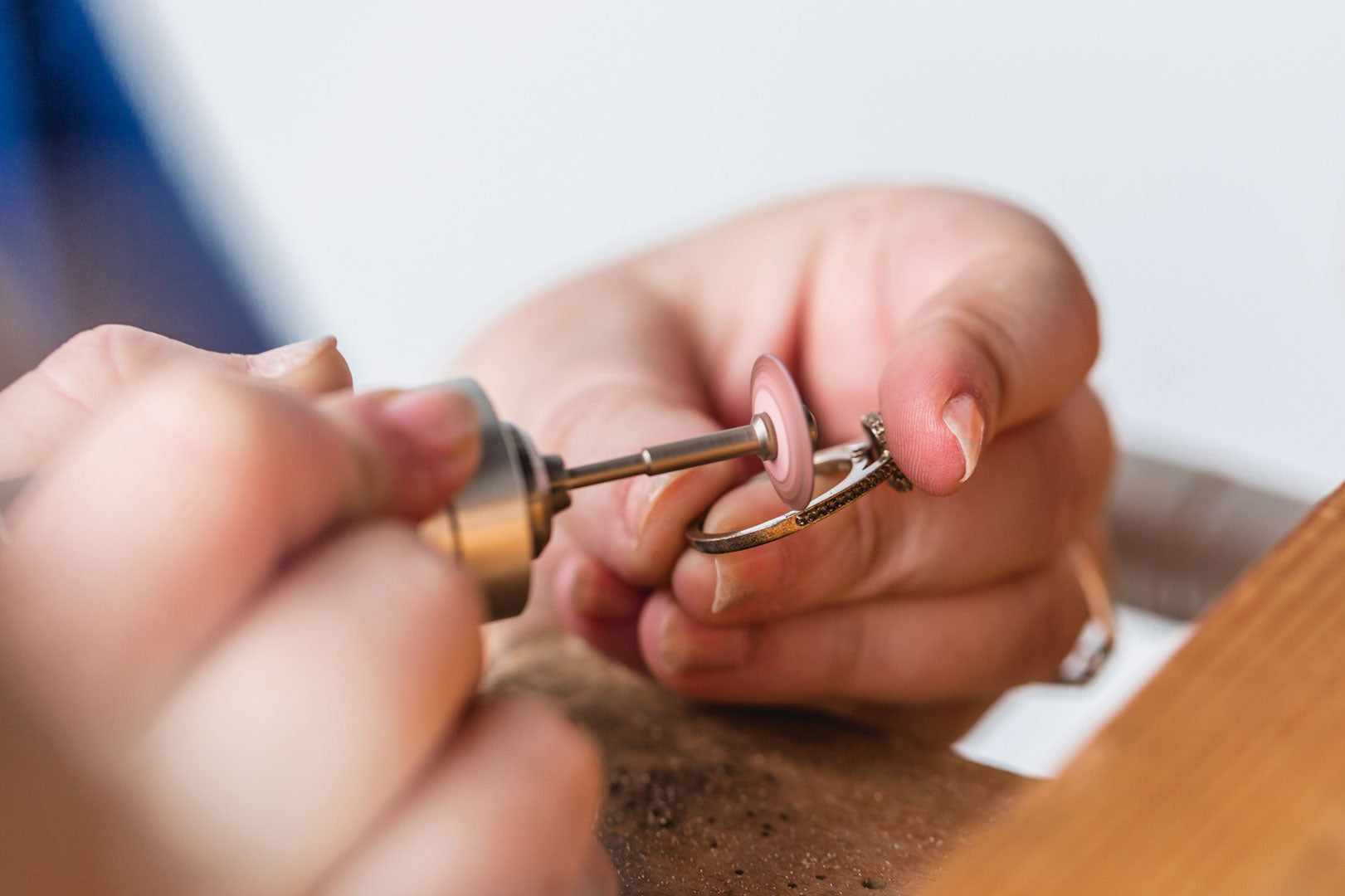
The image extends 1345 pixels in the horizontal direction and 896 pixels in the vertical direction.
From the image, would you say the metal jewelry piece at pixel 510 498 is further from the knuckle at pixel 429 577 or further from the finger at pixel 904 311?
the finger at pixel 904 311

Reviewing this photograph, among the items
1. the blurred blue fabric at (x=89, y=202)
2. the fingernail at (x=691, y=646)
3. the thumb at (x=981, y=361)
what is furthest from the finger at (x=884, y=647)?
the blurred blue fabric at (x=89, y=202)

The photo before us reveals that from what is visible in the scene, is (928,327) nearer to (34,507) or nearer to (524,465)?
(524,465)

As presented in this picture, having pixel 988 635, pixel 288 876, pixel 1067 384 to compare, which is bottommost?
pixel 988 635

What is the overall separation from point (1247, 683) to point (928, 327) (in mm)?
301

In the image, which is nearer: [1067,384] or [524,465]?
[524,465]

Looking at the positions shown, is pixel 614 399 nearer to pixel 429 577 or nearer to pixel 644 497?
pixel 644 497

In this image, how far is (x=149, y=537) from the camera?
245mm

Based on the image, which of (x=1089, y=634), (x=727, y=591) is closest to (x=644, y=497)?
(x=727, y=591)

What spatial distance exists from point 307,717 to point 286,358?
0.13m

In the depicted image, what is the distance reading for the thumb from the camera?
0.47 meters

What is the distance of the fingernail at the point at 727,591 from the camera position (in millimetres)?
496

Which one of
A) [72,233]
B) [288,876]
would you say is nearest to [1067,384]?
[288,876]

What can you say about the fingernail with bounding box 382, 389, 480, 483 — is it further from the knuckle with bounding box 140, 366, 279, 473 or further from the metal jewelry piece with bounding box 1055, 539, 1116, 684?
the metal jewelry piece with bounding box 1055, 539, 1116, 684

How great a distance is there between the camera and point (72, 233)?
0.88m
